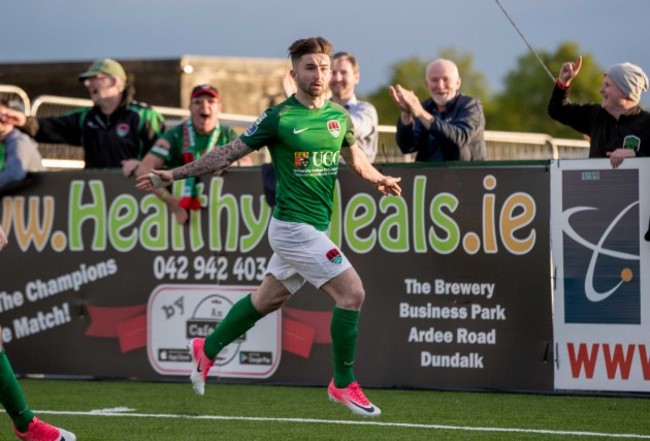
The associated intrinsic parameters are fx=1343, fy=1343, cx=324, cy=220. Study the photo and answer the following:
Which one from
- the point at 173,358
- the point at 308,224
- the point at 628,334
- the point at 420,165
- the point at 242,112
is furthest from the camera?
the point at 242,112

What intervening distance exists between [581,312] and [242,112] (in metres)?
15.3

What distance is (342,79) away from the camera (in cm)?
1137

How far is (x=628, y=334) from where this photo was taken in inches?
394

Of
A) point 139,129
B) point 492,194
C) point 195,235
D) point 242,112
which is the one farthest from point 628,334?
point 242,112

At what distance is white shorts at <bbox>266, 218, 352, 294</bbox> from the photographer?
8.66 metres

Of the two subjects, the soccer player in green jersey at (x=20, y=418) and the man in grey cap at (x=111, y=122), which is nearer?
the soccer player in green jersey at (x=20, y=418)

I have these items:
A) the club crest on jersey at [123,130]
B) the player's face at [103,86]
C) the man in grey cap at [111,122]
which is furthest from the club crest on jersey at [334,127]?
the player's face at [103,86]

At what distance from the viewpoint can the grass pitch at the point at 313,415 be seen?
830 cm

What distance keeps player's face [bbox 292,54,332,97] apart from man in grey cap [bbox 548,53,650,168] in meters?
2.66

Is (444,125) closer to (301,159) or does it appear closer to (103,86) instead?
(301,159)

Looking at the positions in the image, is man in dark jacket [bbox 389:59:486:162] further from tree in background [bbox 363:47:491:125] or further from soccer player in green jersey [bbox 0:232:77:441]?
tree in background [bbox 363:47:491:125]

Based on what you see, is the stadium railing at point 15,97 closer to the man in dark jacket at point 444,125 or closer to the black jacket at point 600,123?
the man in dark jacket at point 444,125

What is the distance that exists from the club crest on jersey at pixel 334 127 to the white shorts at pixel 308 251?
0.62m

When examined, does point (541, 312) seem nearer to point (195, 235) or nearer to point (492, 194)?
point (492, 194)
